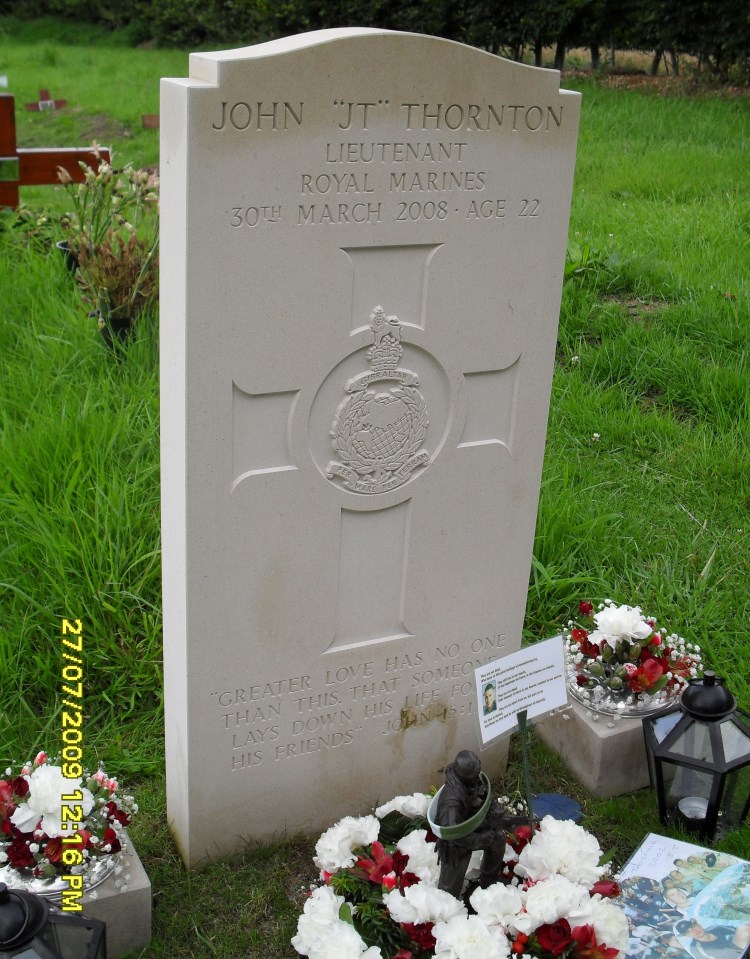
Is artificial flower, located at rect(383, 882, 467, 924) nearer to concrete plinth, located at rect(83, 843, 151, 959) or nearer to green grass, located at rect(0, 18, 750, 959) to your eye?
green grass, located at rect(0, 18, 750, 959)

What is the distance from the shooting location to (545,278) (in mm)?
2283

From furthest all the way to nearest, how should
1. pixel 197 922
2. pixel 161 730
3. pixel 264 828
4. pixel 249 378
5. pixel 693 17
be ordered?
pixel 693 17, pixel 161 730, pixel 264 828, pixel 197 922, pixel 249 378

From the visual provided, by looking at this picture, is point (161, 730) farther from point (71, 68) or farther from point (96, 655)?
point (71, 68)

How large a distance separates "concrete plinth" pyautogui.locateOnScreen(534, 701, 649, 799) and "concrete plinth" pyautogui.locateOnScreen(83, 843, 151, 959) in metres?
1.13

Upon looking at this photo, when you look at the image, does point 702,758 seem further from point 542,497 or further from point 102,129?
point 102,129

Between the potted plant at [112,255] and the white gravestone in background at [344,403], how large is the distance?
87.3 inches

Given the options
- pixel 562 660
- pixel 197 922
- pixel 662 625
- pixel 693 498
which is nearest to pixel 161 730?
pixel 197 922

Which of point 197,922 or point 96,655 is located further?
point 96,655

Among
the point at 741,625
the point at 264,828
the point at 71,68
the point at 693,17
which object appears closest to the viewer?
the point at 264,828

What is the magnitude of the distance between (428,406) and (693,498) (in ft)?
5.93

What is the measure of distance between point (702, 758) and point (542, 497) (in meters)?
1.20

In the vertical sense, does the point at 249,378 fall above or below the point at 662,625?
above

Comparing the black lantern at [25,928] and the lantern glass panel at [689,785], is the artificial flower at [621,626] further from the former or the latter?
the black lantern at [25,928]

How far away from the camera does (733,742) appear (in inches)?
94.4
